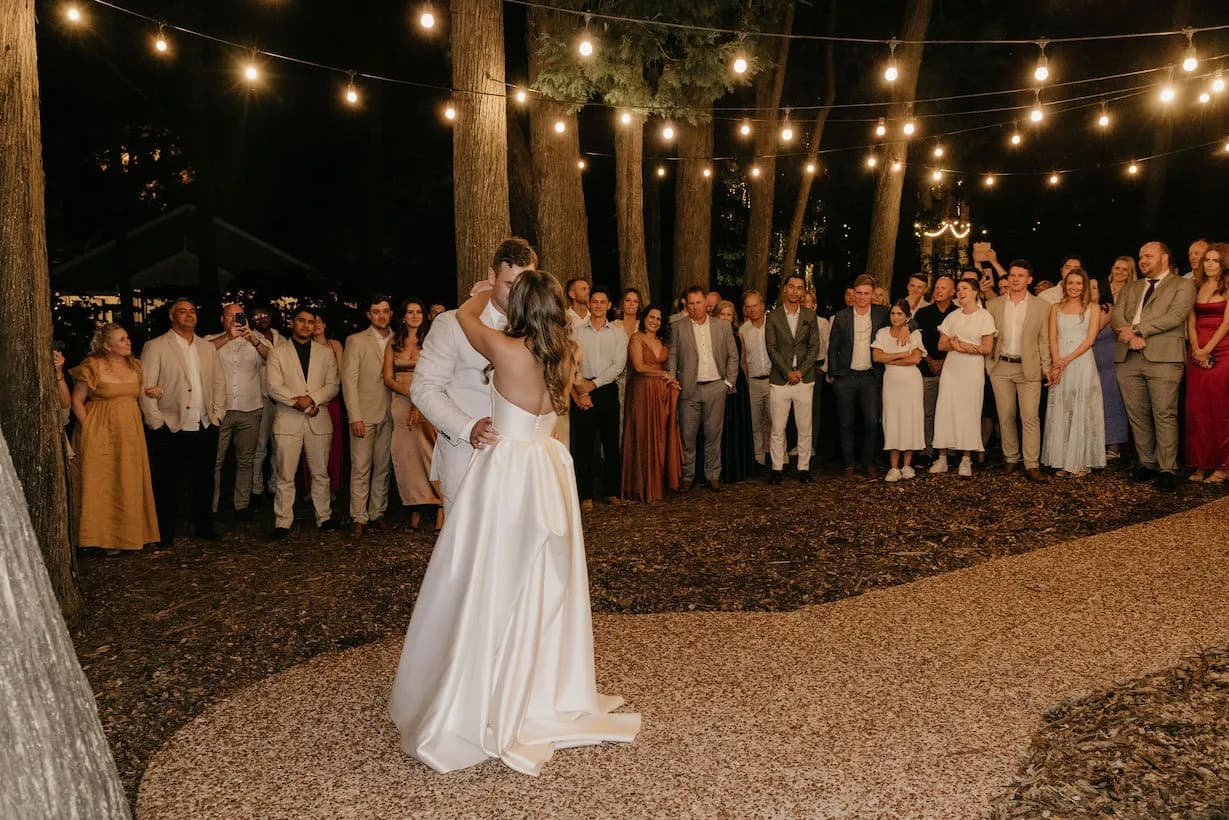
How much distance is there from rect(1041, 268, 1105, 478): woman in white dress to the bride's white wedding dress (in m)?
7.67

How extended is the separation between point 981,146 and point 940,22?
401 centimetres

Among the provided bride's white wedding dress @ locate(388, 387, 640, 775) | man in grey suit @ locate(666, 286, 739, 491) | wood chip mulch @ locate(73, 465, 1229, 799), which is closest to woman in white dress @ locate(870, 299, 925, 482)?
wood chip mulch @ locate(73, 465, 1229, 799)

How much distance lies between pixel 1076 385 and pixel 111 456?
366 inches

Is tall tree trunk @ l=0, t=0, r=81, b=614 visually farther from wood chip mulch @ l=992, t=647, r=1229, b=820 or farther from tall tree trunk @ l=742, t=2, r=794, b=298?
tall tree trunk @ l=742, t=2, r=794, b=298

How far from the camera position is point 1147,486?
386 inches

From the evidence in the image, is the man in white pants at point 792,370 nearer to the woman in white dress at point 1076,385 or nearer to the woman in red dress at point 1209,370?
the woman in white dress at point 1076,385

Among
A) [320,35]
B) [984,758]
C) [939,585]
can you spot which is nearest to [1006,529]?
[939,585]

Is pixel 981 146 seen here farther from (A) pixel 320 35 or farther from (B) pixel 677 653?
(B) pixel 677 653

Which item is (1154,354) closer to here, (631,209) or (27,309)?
(631,209)

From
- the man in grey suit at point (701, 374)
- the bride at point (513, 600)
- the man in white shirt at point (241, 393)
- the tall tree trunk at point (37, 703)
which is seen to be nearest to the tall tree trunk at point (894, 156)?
the man in grey suit at point (701, 374)

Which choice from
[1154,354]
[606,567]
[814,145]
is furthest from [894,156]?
[606,567]

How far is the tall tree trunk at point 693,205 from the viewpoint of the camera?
654 inches

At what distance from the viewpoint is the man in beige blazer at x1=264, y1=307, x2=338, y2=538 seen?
29.5 feet

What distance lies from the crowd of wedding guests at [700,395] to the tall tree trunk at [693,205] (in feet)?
14.2
